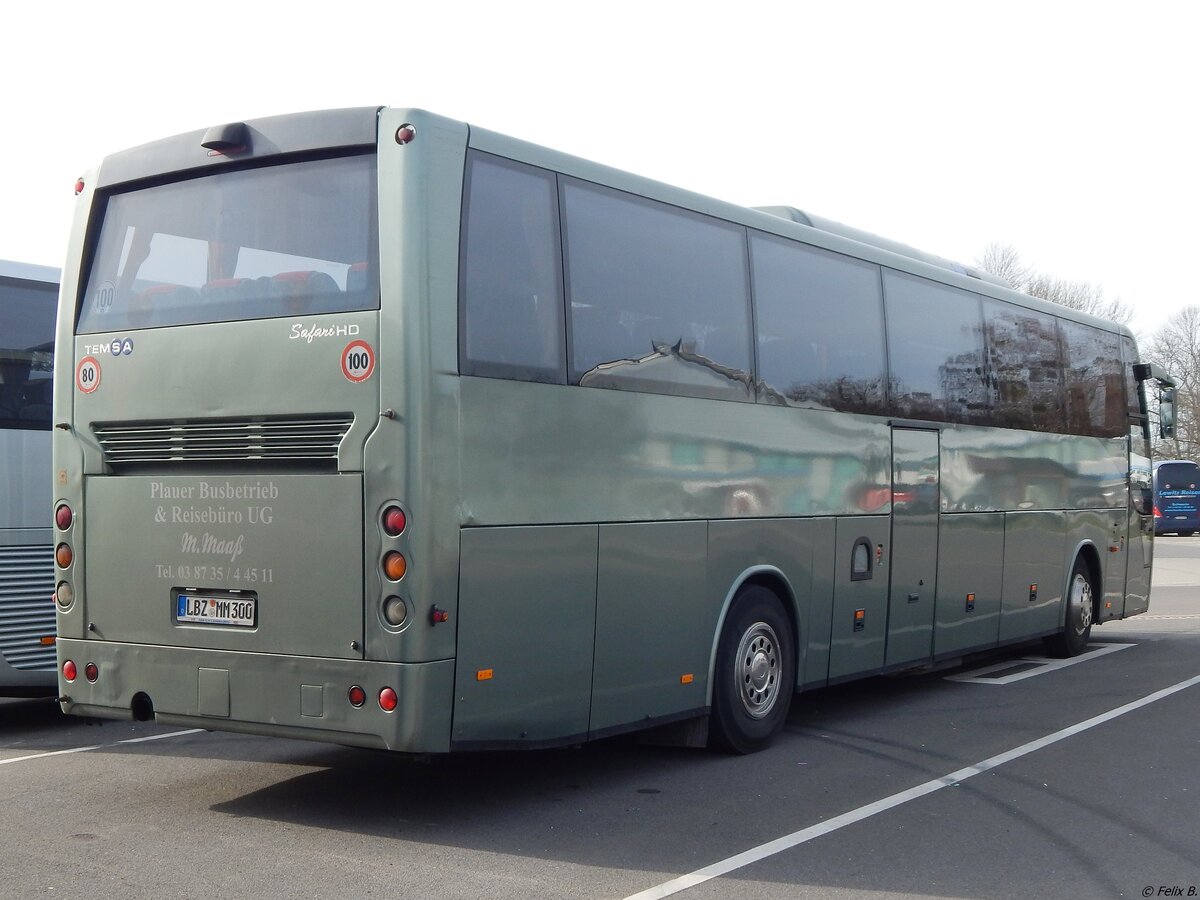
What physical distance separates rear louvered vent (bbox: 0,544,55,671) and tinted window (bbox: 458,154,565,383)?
499 cm

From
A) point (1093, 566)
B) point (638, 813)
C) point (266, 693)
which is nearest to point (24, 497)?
point (266, 693)

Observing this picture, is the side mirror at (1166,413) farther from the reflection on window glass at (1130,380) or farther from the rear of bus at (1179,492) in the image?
the rear of bus at (1179,492)

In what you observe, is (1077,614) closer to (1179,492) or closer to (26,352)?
(26,352)

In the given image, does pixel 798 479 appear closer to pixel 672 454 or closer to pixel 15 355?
pixel 672 454

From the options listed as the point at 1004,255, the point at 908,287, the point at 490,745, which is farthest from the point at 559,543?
the point at 1004,255

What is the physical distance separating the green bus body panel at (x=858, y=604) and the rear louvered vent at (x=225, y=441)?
4.44 metres

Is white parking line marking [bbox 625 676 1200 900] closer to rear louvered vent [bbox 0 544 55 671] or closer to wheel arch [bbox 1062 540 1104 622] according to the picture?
wheel arch [bbox 1062 540 1104 622]

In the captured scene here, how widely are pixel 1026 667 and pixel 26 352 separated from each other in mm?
9674

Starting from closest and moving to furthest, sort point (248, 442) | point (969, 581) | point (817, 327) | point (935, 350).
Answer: point (248, 442) → point (817, 327) → point (935, 350) → point (969, 581)

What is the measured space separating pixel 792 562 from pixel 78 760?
4.90m

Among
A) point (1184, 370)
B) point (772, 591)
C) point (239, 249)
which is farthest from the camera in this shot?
point (1184, 370)

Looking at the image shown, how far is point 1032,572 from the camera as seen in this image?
42.3 feet

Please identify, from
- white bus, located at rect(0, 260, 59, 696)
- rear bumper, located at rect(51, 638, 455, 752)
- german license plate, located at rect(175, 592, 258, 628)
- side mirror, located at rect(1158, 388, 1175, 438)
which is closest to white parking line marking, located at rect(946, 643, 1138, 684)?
side mirror, located at rect(1158, 388, 1175, 438)

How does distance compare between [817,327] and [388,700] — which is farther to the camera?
A: [817,327]
